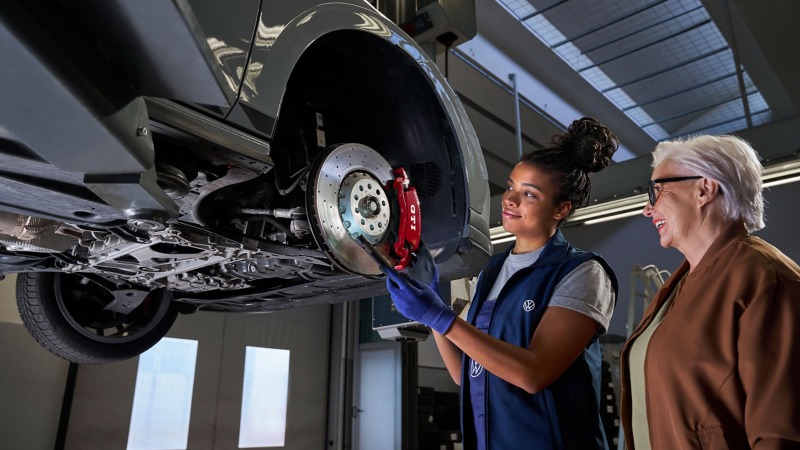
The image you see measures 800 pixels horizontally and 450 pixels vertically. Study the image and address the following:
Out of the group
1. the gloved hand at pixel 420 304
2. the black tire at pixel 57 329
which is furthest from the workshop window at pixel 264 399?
the gloved hand at pixel 420 304

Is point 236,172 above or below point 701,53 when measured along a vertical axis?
below

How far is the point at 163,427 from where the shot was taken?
18.3ft

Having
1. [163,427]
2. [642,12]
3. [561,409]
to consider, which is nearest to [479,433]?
[561,409]

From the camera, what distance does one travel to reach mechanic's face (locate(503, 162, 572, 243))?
1504 millimetres

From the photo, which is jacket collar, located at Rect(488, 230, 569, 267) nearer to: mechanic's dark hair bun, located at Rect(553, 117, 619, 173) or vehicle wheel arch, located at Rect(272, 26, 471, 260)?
mechanic's dark hair bun, located at Rect(553, 117, 619, 173)

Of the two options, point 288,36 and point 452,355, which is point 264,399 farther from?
point 288,36

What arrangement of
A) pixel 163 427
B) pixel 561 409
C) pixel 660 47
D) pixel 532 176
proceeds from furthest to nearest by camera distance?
pixel 163 427 < pixel 660 47 < pixel 532 176 < pixel 561 409

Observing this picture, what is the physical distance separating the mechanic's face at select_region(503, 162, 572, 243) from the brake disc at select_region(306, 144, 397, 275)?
0.35m

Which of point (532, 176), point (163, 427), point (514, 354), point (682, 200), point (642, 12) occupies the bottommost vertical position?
point (163, 427)

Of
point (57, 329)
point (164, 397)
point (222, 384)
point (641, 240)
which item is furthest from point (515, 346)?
point (641, 240)

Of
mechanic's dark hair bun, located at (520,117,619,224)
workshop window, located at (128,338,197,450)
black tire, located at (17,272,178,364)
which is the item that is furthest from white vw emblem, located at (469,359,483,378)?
workshop window, located at (128,338,197,450)

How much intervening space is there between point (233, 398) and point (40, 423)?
2.05m

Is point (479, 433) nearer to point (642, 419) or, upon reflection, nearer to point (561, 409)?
point (561, 409)

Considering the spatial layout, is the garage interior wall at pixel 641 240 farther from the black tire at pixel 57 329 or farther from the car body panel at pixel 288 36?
the car body panel at pixel 288 36
